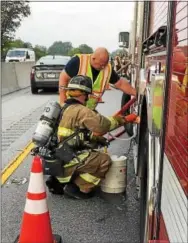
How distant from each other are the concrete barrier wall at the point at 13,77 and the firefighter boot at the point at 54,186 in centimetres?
1148

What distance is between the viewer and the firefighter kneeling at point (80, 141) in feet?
14.9

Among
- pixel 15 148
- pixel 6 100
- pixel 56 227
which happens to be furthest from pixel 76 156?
pixel 6 100

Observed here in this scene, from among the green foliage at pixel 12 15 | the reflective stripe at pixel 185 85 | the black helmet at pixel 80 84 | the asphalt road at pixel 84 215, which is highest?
the green foliage at pixel 12 15

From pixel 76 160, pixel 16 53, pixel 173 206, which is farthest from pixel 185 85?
pixel 16 53

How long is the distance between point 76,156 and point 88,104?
966 mm

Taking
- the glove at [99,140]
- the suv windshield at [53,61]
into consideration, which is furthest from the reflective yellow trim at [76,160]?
the suv windshield at [53,61]

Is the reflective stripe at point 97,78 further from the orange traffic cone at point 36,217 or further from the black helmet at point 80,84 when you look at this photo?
the orange traffic cone at point 36,217

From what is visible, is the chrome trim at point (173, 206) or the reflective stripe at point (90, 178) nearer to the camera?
the chrome trim at point (173, 206)

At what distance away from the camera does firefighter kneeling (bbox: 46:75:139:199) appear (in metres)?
4.55

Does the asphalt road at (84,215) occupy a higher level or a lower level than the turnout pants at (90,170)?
lower

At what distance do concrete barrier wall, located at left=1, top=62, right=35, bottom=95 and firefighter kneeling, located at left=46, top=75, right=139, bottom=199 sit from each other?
11734 mm

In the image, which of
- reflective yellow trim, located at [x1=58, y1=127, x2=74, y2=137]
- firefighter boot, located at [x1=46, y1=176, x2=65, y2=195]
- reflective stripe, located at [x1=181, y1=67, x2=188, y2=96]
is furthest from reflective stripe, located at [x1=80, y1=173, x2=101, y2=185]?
reflective stripe, located at [x1=181, y1=67, x2=188, y2=96]

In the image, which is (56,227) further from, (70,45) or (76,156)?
(70,45)

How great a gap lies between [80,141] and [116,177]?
52cm
